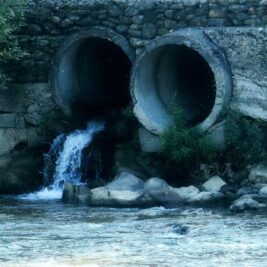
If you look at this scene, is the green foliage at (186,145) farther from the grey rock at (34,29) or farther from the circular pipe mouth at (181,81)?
the grey rock at (34,29)

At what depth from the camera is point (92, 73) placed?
19516 mm

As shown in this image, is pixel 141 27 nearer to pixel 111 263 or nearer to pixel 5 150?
pixel 5 150

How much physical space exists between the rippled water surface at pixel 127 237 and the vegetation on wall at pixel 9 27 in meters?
2.81

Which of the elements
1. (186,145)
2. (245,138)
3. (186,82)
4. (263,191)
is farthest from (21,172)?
(263,191)

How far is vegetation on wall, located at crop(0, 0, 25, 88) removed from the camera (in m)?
16.3

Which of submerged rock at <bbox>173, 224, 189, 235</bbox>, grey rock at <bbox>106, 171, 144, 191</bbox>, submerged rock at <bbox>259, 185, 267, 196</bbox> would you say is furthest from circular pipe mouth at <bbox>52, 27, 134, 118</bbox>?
submerged rock at <bbox>173, 224, 189, 235</bbox>

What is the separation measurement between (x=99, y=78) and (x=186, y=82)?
213 cm

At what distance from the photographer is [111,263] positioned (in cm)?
1138

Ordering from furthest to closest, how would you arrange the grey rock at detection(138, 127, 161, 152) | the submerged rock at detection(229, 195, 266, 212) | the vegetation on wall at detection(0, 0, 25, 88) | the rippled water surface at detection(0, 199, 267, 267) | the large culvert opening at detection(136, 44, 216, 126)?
the large culvert opening at detection(136, 44, 216, 126)
the grey rock at detection(138, 127, 161, 152)
the vegetation on wall at detection(0, 0, 25, 88)
the submerged rock at detection(229, 195, 266, 212)
the rippled water surface at detection(0, 199, 267, 267)

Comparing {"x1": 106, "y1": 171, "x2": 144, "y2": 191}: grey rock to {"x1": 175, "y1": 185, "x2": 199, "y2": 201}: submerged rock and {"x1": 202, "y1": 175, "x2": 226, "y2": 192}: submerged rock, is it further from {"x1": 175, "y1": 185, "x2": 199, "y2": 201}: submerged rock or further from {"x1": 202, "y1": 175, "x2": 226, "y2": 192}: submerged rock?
{"x1": 202, "y1": 175, "x2": 226, "y2": 192}: submerged rock

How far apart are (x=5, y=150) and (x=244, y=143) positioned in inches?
182

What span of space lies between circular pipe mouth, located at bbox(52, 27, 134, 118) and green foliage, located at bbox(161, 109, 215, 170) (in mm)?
1836

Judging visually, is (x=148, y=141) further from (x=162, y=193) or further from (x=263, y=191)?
(x=263, y=191)

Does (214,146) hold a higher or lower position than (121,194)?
higher
